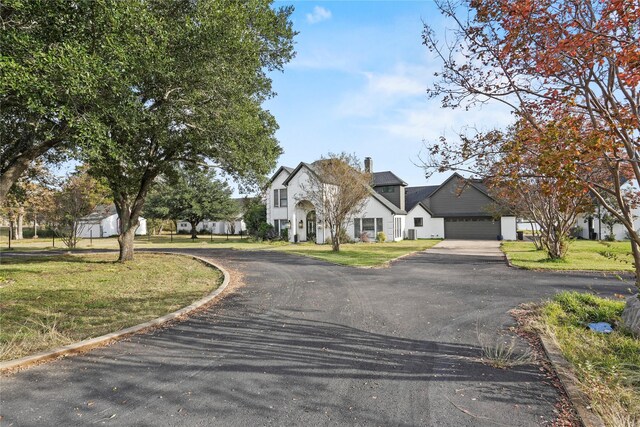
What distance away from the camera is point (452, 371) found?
4.64 metres

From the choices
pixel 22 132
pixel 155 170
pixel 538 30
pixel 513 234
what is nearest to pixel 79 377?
pixel 538 30

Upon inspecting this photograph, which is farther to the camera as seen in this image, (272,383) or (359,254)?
(359,254)

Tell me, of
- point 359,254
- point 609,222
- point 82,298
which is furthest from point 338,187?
point 609,222

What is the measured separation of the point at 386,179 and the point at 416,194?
240 inches

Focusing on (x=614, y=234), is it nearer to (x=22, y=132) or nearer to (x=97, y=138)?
(x=97, y=138)

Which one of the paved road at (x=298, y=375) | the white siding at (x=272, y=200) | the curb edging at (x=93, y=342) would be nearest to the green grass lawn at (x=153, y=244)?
the white siding at (x=272, y=200)

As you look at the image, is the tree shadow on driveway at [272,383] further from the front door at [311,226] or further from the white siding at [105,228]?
the white siding at [105,228]

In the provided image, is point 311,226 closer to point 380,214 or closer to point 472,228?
point 380,214

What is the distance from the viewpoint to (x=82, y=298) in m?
8.90

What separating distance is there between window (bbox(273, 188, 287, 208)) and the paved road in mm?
27459

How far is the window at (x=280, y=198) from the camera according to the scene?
1401 inches

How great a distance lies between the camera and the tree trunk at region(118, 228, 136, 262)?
54.9ft

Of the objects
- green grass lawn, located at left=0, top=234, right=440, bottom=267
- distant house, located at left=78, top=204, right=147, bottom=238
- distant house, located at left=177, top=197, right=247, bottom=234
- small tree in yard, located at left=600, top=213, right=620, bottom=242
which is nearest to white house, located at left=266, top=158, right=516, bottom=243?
green grass lawn, located at left=0, top=234, right=440, bottom=267

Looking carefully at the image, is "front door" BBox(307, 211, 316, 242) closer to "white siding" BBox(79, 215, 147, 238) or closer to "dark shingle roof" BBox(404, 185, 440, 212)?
"dark shingle roof" BBox(404, 185, 440, 212)
